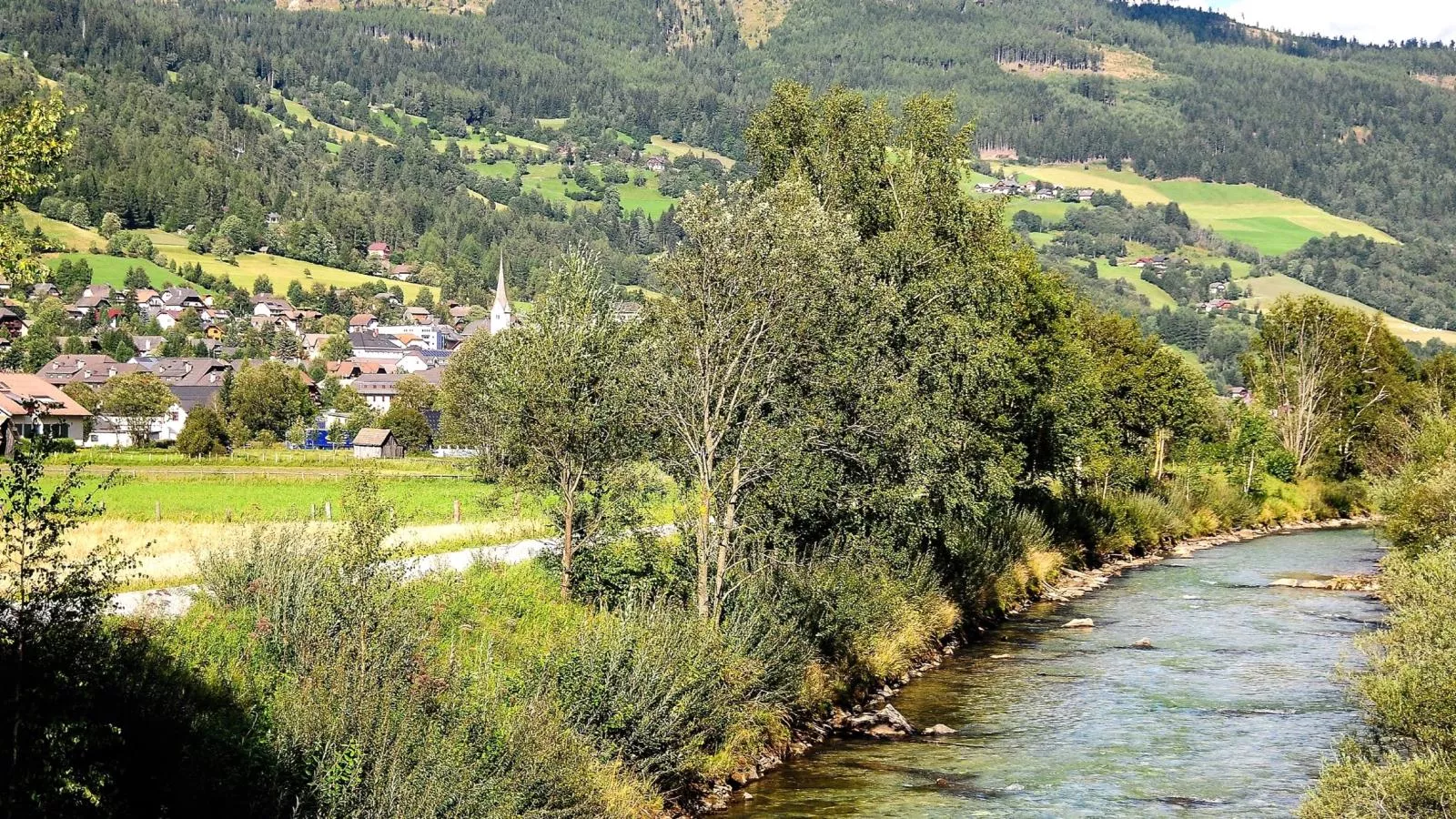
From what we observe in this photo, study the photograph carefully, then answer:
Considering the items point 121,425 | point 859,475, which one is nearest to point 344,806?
point 859,475

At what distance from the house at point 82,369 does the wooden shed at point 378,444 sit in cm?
4372

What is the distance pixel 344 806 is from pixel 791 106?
3501 centimetres

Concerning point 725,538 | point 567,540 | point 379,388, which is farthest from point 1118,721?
point 379,388

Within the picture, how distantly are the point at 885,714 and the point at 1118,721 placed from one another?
5584mm

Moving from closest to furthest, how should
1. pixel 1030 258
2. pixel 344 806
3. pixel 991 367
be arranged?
pixel 344 806, pixel 991 367, pixel 1030 258

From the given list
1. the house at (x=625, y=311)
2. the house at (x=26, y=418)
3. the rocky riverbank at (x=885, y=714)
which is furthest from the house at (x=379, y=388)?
the house at (x=625, y=311)

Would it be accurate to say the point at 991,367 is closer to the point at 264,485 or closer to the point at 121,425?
the point at 264,485

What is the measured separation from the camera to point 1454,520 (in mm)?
33344

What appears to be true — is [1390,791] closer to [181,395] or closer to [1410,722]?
[1410,722]

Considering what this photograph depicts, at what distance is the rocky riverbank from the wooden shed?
89.6 m

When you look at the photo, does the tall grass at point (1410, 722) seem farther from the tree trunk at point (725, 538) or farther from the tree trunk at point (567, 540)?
the tree trunk at point (567, 540)

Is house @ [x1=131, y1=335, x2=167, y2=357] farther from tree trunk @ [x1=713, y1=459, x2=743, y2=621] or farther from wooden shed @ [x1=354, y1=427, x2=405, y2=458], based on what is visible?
tree trunk @ [x1=713, y1=459, x2=743, y2=621]

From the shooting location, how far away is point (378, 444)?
131250 millimetres

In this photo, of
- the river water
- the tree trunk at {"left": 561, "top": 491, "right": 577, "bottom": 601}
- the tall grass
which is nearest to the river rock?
the river water
